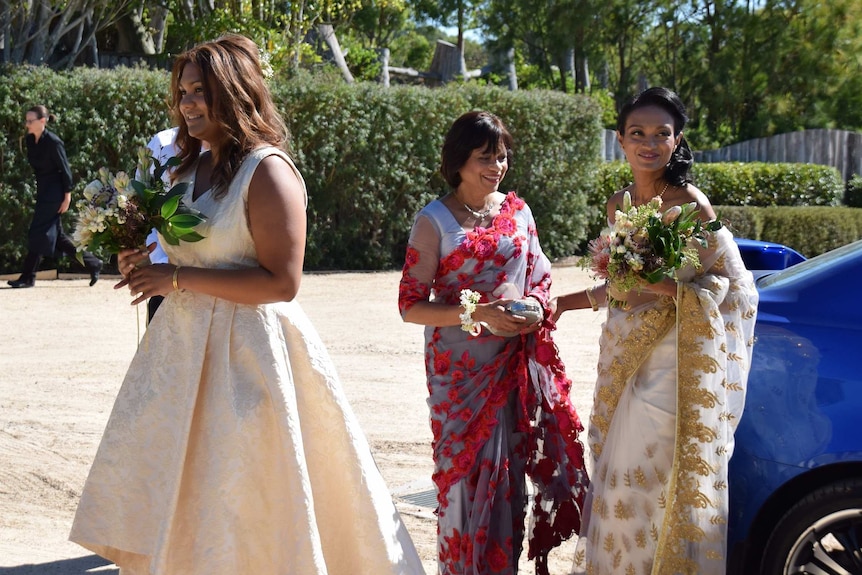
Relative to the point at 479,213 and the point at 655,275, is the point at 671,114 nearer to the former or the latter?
the point at 655,275

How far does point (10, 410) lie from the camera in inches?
303

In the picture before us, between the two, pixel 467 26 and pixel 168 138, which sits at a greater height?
pixel 467 26

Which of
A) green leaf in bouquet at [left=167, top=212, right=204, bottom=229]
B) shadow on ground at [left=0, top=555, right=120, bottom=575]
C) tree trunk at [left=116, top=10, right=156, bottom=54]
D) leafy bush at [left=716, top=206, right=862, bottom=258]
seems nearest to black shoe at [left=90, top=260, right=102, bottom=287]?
tree trunk at [left=116, top=10, right=156, bottom=54]

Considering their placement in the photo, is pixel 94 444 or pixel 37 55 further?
pixel 37 55

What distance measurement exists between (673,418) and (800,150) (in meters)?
22.3

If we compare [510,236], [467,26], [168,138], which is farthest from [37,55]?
[467,26]

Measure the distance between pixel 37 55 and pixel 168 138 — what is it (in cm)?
1309

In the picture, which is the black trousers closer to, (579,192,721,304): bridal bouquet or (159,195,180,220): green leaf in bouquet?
(159,195,180,220): green leaf in bouquet

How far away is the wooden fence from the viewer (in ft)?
79.9

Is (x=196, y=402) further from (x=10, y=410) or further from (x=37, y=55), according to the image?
(x=37, y=55)

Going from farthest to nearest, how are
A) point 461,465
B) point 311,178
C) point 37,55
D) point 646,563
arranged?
1. point 37,55
2. point 311,178
3. point 461,465
4. point 646,563

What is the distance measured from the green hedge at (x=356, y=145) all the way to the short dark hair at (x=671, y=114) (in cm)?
1110

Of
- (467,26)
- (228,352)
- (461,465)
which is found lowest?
(461,465)

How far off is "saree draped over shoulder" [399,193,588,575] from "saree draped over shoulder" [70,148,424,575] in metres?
0.90
